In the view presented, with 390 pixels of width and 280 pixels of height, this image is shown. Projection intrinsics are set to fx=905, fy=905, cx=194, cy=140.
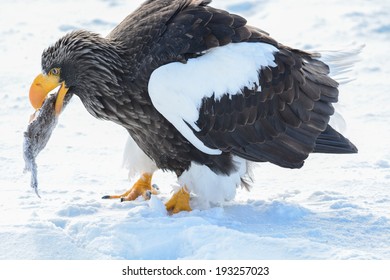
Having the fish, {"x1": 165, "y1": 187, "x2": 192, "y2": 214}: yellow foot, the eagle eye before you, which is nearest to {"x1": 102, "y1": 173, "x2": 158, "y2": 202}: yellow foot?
{"x1": 165, "y1": 187, "x2": 192, "y2": 214}: yellow foot

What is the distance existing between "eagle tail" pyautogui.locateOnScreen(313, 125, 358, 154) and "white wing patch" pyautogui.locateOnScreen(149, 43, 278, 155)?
2.09 ft

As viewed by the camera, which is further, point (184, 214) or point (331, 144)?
point (331, 144)

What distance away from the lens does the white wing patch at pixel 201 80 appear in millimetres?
5480

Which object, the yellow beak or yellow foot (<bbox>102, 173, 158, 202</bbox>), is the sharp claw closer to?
yellow foot (<bbox>102, 173, 158, 202</bbox>)

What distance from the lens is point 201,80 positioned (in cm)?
555

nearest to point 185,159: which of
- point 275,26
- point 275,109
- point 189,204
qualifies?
point 189,204

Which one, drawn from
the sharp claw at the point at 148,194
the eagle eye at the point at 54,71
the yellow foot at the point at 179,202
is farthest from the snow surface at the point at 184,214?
the eagle eye at the point at 54,71

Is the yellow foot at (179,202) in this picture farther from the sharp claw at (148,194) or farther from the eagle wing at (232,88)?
the eagle wing at (232,88)

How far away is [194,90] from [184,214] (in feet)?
2.61

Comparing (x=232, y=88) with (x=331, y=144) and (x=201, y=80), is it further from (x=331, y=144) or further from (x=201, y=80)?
(x=331, y=144)

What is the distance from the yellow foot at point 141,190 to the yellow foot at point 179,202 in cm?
25

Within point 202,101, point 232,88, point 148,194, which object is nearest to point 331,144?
point 232,88

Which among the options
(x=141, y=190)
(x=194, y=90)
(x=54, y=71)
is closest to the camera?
(x=194, y=90)

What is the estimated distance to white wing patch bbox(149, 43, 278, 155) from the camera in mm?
5480
